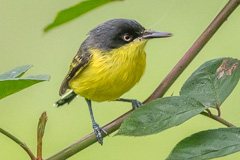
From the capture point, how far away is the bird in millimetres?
2592

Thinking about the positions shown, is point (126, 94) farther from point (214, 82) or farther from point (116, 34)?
point (214, 82)

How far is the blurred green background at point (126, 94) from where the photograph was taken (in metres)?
4.20

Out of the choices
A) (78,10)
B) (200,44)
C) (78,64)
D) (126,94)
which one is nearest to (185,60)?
(200,44)

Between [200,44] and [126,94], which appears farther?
[126,94]

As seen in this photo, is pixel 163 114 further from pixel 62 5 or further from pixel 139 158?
pixel 62 5

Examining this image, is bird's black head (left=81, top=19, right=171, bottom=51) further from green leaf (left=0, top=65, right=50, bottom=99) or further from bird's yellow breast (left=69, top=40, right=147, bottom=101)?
green leaf (left=0, top=65, right=50, bottom=99)

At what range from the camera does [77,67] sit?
9.27ft

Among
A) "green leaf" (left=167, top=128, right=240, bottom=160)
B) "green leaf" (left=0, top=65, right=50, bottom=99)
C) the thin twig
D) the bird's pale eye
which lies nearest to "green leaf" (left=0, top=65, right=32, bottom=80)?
"green leaf" (left=0, top=65, right=50, bottom=99)

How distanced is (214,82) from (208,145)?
302mm

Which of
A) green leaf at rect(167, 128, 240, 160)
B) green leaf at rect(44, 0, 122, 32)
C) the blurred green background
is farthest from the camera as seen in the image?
the blurred green background

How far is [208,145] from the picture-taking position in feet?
3.62

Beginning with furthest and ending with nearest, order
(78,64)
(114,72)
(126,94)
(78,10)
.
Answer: (126,94) < (78,64) < (114,72) < (78,10)

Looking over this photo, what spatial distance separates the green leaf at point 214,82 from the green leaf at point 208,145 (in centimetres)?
17

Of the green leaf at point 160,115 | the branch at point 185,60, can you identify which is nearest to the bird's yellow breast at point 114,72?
the branch at point 185,60
